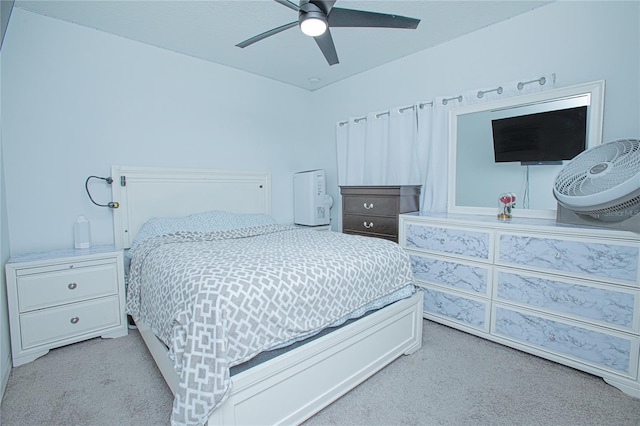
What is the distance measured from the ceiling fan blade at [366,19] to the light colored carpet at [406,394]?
2.13 meters

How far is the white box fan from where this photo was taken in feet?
5.61

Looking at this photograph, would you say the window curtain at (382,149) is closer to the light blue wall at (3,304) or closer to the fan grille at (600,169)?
the fan grille at (600,169)

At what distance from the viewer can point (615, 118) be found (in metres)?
2.12

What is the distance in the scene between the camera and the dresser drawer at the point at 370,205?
2.94 m

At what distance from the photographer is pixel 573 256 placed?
193 cm

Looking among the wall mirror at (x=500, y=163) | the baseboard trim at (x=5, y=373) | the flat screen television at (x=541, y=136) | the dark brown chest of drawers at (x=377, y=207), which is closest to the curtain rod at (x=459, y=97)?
the wall mirror at (x=500, y=163)

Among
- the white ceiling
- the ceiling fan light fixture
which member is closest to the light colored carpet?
the ceiling fan light fixture

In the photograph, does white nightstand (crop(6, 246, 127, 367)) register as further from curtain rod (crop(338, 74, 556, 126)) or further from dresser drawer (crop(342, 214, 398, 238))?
curtain rod (crop(338, 74, 556, 126))

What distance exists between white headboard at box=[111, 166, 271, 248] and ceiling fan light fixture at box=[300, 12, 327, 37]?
207cm

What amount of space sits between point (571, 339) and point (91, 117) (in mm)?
3995

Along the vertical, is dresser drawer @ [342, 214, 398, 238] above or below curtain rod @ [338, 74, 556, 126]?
below

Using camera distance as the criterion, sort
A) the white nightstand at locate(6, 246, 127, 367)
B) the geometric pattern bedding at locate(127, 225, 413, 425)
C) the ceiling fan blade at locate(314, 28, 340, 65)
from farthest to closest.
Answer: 1. the white nightstand at locate(6, 246, 127, 367)
2. the ceiling fan blade at locate(314, 28, 340, 65)
3. the geometric pattern bedding at locate(127, 225, 413, 425)

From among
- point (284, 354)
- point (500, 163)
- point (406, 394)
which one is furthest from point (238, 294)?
point (500, 163)

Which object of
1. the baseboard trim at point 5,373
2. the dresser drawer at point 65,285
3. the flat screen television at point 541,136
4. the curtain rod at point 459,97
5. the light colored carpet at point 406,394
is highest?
the curtain rod at point 459,97
